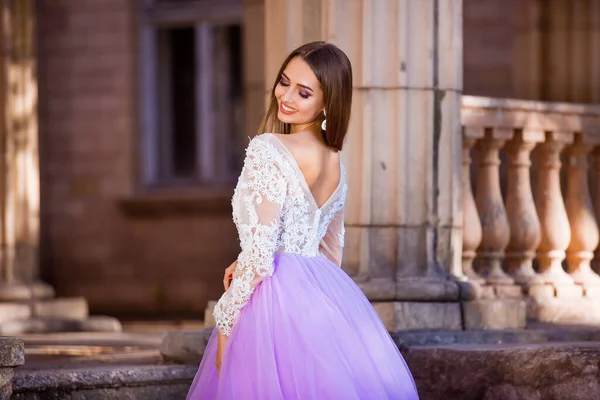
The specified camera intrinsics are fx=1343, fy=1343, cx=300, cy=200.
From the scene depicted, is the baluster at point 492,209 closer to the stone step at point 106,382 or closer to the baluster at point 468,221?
the baluster at point 468,221

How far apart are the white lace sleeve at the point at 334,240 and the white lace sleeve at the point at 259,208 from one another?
0.39m

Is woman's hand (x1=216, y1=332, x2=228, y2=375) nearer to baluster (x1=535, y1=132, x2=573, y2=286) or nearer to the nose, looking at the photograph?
the nose

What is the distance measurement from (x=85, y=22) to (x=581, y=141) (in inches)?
285

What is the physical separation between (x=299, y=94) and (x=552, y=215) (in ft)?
9.36

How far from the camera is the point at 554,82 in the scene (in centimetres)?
803

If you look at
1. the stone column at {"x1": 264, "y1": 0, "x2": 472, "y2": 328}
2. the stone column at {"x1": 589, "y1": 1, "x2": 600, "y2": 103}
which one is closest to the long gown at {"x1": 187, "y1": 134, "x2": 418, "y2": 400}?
the stone column at {"x1": 264, "y1": 0, "x2": 472, "y2": 328}

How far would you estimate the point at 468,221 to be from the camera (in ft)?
20.9

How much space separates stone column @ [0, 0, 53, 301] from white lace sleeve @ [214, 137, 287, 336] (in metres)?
5.25

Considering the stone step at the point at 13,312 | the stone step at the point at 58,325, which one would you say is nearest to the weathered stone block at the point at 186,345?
the stone step at the point at 58,325

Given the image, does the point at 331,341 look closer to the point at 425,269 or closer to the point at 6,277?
the point at 425,269

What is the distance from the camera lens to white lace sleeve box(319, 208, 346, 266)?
14.6ft

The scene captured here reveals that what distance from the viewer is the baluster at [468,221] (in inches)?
250

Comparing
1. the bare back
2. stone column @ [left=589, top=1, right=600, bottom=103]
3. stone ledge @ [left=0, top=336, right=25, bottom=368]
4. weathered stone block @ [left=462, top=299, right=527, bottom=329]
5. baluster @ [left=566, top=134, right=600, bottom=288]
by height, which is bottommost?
weathered stone block @ [left=462, top=299, right=527, bottom=329]

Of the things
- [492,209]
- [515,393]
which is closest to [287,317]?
[515,393]
